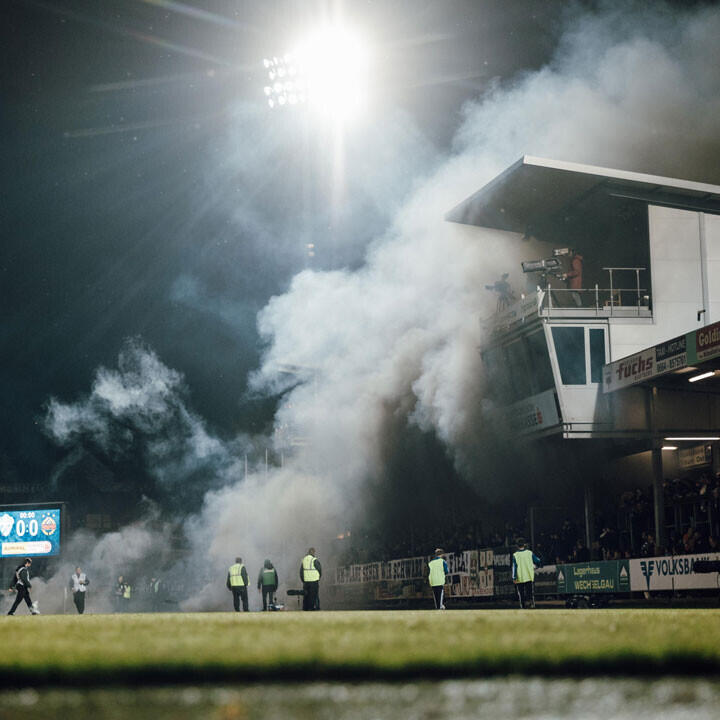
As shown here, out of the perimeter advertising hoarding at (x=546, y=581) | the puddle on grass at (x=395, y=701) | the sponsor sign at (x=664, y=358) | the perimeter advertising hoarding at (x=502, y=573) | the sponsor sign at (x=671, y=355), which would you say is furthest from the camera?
the perimeter advertising hoarding at (x=502, y=573)

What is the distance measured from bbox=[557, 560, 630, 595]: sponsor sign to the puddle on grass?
19.5 meters

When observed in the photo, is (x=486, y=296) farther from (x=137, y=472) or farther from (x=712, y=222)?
(x=137, y=472)

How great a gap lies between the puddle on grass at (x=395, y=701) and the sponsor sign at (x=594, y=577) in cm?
1949

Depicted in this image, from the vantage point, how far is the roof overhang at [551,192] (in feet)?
127

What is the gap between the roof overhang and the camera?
127 ft

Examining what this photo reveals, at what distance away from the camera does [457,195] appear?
173ft

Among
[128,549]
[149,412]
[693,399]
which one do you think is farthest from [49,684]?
[128,549]

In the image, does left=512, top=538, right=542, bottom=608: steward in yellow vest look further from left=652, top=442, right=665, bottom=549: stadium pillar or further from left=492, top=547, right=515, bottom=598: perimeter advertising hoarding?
left=652, top=442, right=665, bottom=549: stadium pillar

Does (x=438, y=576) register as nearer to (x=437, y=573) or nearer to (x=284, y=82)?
(x=437, y=573)

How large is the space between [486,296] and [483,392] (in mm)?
5086

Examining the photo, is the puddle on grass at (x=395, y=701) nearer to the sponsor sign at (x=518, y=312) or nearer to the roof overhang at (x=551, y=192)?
the sponsor sign at (x=518, y=312)

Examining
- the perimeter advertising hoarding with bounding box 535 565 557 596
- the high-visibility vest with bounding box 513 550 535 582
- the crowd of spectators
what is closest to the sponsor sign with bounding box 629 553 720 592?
the crowd of spectators

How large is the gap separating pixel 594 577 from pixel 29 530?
2761 centimetres

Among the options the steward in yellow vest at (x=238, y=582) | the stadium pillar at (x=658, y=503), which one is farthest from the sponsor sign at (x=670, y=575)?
the steward in yellow vest at (x=238, y=582)
